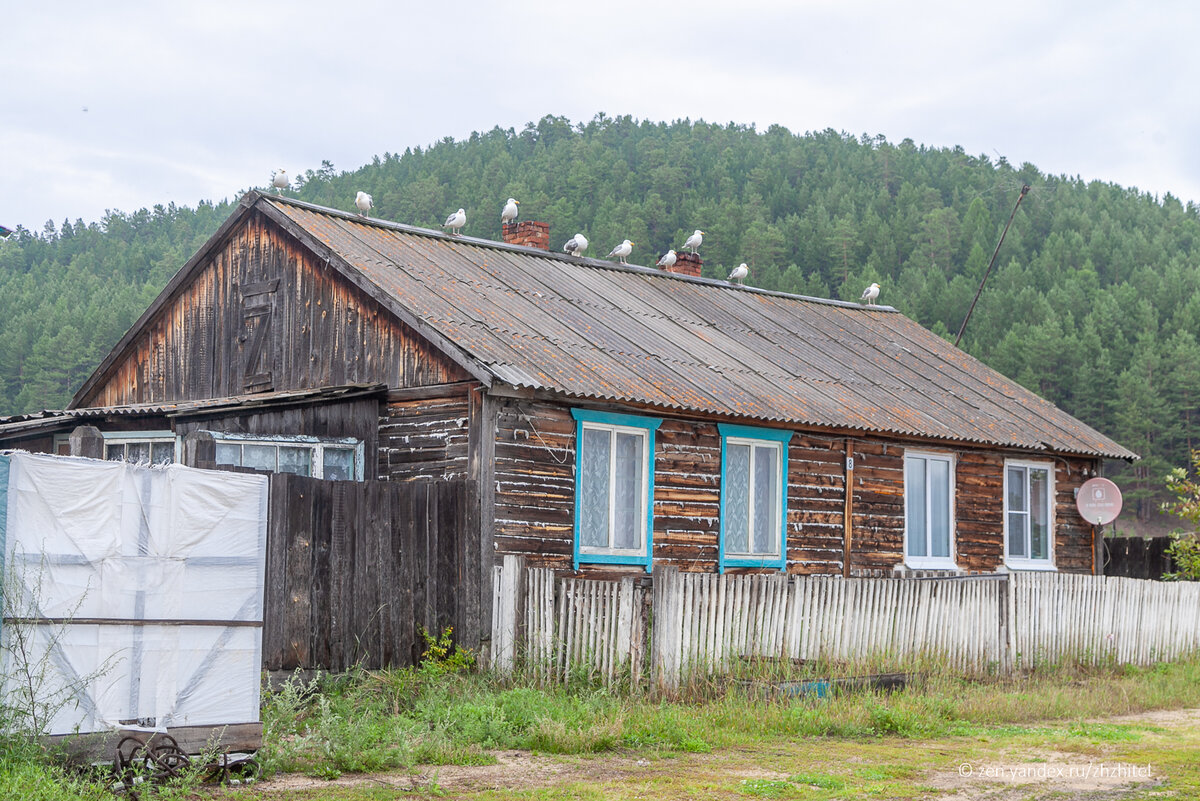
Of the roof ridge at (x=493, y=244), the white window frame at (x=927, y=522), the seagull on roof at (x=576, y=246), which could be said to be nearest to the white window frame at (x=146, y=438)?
the roof ridge at (x=493, y=244)

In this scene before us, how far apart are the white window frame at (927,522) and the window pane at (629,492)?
5.31 meters

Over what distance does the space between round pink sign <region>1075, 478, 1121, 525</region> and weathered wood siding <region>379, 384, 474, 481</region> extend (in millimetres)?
12002

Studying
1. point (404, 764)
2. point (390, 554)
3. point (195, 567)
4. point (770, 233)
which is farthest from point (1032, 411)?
point (770, 233)

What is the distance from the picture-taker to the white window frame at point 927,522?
19.2 metres

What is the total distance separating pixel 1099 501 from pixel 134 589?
17.6m

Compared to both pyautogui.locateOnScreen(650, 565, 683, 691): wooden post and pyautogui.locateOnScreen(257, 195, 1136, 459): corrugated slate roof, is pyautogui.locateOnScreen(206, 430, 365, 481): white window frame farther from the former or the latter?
pyautogui.locateOnScreen(650, 565, 683, 691): wooden post

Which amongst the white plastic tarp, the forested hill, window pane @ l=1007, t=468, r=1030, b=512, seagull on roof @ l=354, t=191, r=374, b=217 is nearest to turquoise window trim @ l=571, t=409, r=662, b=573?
seagull on roof @ l=354, t=191, r=374, b=217

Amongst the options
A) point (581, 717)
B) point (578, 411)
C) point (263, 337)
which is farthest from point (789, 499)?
point (263, 337)

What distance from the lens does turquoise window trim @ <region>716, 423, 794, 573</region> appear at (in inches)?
651

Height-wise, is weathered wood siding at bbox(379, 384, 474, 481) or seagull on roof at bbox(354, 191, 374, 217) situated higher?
seagull on roof at bbox(354, 191, 374, 217)

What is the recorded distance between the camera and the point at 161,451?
16312 mm

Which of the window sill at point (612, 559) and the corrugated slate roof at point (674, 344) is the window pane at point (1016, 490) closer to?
the corrugated slate roof at point (674, 344)


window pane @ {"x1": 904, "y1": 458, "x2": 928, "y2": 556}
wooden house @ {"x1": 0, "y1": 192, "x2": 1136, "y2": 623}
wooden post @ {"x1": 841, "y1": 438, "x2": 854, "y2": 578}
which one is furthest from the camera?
window pane @ {"x1": 904, "y1": 458, "x2": 928, "y2": 556}

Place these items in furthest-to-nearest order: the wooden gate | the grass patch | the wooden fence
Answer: the wooden fence, the wooden gate, the grass patch
